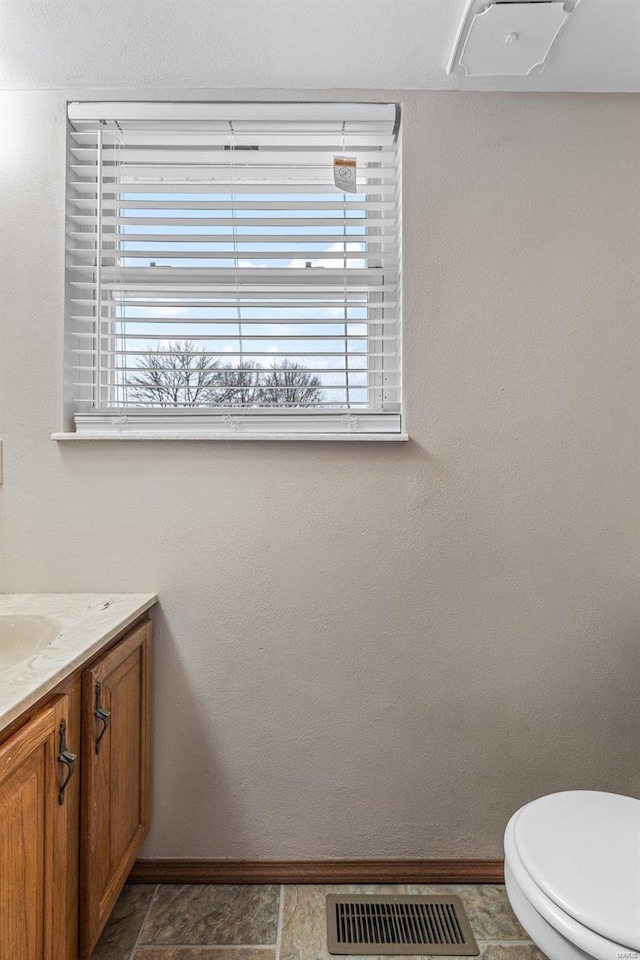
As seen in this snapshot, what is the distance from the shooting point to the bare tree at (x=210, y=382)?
182 centimetres

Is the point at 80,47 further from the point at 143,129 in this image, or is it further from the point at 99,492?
the point at 99,492

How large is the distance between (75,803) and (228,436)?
95 centimetres

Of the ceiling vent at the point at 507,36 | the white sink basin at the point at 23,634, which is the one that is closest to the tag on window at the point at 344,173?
the ceiling vent at the point at 507,36

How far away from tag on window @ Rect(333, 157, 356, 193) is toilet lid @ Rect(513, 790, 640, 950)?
168cm

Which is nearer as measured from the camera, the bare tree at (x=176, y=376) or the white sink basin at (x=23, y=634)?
the white sink basin at (x=23, y=634)

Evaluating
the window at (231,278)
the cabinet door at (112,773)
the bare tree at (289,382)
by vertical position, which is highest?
the window at (231,278)

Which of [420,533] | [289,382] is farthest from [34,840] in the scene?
[289,382]

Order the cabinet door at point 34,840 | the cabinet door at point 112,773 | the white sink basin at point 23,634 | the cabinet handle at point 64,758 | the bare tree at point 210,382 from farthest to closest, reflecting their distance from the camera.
→ the bare tree at point 210,382 → the white sink basin at point 23,634 → the cabinet door at point 112,773 → the cabinet handle at point 64,758 → the cabinet door at point 34,840

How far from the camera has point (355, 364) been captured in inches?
72.5

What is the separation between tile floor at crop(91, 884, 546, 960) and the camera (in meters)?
1.45

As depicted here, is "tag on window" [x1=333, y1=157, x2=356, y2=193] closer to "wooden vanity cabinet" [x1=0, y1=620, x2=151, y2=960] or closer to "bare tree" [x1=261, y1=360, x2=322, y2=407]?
"bare tree" [x1=261, y1=360, x2=322, y2=407]

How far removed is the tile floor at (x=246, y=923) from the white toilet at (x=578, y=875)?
0.52m

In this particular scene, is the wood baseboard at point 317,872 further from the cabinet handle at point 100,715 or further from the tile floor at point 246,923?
the cabinet handle at point 100,715

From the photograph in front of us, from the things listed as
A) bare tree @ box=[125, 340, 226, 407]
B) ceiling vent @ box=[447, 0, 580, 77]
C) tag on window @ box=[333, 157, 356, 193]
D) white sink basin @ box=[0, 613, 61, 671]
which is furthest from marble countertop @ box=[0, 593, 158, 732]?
ceiling vent @ box=[447, 0, 580, 77]
